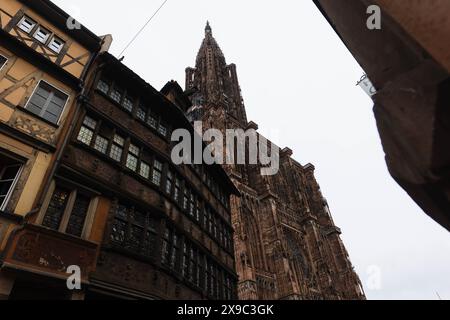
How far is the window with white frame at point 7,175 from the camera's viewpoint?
6.61 metres

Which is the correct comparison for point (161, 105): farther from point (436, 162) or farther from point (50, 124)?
point (436, 162)

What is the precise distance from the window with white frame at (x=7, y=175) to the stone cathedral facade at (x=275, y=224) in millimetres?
15931

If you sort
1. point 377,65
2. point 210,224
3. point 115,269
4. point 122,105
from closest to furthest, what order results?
1. point 377,65
2. point 115,269
3. point 122,105
4. point 210,224

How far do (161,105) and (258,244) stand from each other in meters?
23.9

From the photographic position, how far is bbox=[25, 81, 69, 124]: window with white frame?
796 cm

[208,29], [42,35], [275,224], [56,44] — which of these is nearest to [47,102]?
[56,44]

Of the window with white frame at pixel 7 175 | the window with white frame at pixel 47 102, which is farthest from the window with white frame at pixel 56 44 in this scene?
the window with white frame at pixel 7 175

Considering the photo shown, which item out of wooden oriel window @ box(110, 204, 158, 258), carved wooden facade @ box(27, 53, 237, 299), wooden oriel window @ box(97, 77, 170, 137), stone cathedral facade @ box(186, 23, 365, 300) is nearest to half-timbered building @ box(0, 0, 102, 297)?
carved wooden facade @ box(27, 53, 237, 299)

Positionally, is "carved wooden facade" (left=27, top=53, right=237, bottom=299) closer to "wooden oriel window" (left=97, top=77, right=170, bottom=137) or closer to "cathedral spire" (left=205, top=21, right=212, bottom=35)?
"wooden oriel window" (left=97, top=77, right=170, bottom=137)

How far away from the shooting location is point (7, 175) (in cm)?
709

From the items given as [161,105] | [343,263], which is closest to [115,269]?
[161,105]

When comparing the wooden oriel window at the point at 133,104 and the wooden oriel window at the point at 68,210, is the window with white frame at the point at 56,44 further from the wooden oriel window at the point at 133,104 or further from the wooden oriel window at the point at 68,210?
the wooden oriel window at the point at 68,210

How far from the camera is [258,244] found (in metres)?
32.1

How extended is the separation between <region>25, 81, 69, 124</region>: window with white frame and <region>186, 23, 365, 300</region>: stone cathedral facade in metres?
13.8
